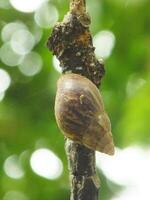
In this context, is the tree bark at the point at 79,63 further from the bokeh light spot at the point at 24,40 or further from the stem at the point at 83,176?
the bokeh light spot at the point at 24,40

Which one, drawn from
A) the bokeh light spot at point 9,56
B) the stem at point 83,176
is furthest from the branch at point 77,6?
the bokeh light spot at point 9,56

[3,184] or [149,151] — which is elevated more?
[3,184]

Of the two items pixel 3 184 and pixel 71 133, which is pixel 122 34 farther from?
pixel 71 133

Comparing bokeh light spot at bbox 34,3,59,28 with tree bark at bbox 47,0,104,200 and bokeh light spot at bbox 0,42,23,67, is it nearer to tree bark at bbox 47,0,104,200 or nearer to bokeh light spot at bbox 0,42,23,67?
bokeh light spot at bbox 0,42,23,67

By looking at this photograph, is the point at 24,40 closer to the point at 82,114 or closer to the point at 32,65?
the point at 32,65

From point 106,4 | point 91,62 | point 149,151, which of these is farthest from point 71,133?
point 106,4

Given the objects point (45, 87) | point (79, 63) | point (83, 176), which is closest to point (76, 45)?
point (79, 63)
